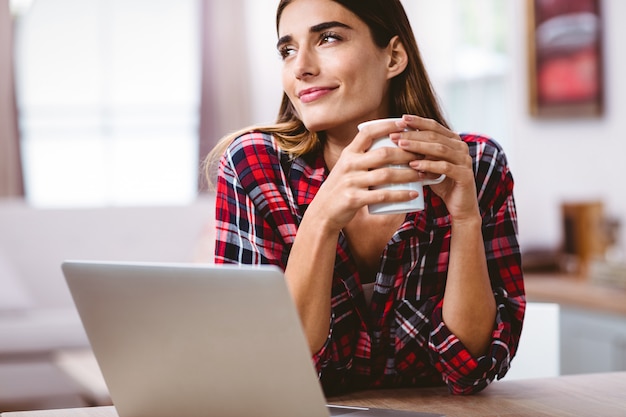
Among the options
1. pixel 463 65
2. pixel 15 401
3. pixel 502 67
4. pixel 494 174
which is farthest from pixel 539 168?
pixel 494 174

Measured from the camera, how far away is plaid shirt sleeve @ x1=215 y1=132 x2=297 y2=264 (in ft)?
4.54

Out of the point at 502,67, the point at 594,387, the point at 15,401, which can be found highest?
the point at 502,67

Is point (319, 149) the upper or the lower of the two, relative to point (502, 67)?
lower

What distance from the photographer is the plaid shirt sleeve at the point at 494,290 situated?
4.24ft

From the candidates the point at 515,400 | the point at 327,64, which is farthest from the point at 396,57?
the point at 515,400

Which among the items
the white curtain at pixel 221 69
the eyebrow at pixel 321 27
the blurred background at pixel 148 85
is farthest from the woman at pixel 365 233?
the white curtain at pixel 221 69

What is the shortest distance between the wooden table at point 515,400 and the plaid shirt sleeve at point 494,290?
0.10ft

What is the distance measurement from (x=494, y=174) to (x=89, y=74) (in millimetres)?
4538

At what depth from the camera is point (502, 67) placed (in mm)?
4672

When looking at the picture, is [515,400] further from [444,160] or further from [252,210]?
[252,210]

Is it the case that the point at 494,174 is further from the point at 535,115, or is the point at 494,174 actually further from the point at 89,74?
the point at 89,74

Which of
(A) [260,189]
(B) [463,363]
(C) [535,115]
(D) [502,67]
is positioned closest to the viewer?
(B) [463,363]

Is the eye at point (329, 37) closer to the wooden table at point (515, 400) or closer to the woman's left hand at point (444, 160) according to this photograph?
the woman's left hand at point (444, 160)

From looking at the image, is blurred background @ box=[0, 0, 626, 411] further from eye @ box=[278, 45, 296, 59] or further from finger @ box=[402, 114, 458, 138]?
finger @ box=[402, 114, 458, 138]
